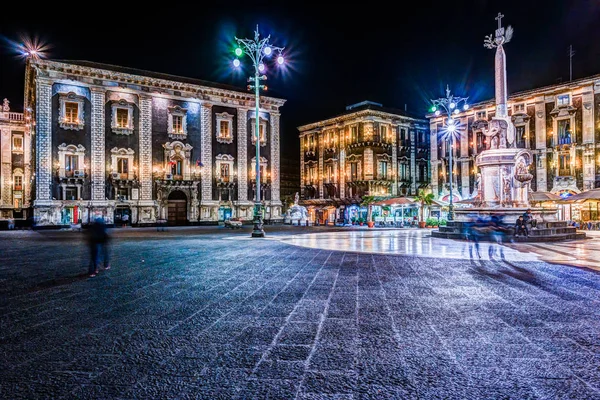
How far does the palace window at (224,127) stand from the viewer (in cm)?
4947

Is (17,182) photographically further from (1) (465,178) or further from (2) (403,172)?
(1) (465,178)

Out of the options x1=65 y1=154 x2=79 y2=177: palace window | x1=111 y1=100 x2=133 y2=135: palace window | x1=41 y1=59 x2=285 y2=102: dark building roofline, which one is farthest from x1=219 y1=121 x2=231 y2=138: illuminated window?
x1=65 y1=154 x2=79 y2=177: palace window

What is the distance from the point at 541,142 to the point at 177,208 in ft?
130

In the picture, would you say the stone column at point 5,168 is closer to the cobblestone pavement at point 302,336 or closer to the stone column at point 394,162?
the stone column at point 394,162

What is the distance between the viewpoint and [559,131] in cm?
4325

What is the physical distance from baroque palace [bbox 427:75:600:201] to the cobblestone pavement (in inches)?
1494

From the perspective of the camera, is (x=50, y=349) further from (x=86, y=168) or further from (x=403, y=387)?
(x=86, y=168)

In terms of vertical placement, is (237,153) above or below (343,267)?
above

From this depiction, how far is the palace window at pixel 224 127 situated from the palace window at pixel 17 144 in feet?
108

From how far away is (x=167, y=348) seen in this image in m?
4.74

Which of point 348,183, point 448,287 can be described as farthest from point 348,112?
point 448,287

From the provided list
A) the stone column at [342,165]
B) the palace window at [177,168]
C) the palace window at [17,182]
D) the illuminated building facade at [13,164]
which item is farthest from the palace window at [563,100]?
the palace window at [17,182]

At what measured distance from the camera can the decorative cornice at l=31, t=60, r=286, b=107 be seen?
3994cm

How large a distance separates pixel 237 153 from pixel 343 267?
4084 cm
